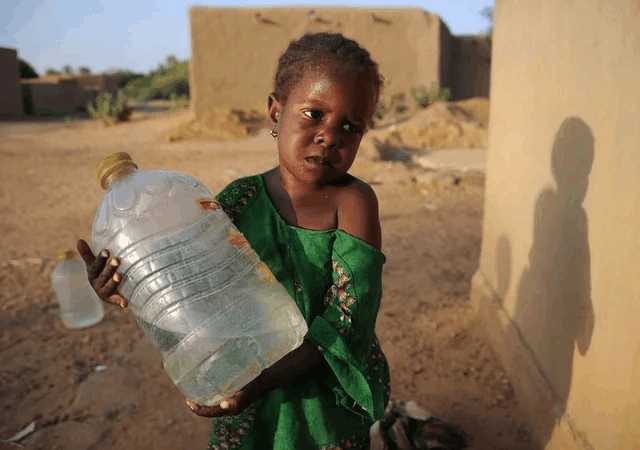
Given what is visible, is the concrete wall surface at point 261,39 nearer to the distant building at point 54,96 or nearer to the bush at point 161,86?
the distant building at point 54,96

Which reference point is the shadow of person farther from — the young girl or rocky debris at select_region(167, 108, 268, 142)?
rocky debris at select_region(167, 108, 268, 142)

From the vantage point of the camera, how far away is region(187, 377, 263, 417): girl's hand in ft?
3.67

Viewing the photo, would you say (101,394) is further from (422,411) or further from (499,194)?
(499,194)

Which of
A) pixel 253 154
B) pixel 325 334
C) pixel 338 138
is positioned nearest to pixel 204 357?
pixel 325 334

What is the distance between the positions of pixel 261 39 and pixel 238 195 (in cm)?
1330

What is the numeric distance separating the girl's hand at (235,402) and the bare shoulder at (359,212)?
1.30ft

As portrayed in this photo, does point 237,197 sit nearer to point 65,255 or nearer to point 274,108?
point 274,108

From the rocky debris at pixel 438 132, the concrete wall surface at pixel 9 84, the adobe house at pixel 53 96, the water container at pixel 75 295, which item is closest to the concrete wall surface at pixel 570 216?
the water container at pixel 75 295

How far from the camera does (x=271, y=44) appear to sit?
544 inches

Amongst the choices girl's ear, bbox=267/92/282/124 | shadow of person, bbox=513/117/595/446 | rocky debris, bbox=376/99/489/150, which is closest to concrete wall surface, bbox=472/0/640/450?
shadow of person, bbox=513/117/595/446

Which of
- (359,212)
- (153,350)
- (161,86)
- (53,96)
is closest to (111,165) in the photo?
(359,212)

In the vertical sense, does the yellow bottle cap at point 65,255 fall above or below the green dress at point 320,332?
below

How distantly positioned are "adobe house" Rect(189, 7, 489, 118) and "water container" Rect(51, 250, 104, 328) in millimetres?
10589

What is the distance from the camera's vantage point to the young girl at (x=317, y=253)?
1.17 metres
